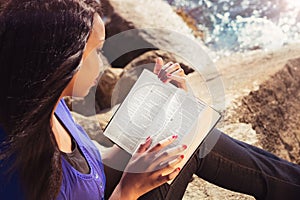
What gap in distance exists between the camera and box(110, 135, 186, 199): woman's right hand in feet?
3.75

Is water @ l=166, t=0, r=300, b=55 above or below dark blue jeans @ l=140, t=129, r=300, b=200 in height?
below

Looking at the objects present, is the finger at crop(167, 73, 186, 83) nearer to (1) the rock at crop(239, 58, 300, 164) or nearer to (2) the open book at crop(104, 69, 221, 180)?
(2) the open book at crop(104, 69, 221, 180)

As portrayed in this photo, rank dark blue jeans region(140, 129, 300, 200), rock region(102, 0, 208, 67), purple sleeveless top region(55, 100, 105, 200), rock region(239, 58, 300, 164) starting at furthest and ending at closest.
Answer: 1. rock region(102, 0, 208, 67)
2. rock region(239, 58, 300, 164)
3. dark blue jeans region(140, 129, 300, 200)
4. purple sleeveless top region(55, 100, 105, 200)

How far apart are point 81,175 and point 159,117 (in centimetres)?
23

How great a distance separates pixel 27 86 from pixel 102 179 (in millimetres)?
409

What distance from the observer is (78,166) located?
1146 millimetres

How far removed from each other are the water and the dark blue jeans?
209 centimetres

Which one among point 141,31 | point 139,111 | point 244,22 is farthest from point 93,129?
point 244,22

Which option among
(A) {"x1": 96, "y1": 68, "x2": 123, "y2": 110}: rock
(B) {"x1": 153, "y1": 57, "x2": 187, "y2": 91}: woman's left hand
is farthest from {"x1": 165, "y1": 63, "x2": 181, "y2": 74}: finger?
(A) {"x1": 96, "y1": 68, "x2": 123, "y2": 110}: rock

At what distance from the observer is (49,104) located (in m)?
0.96

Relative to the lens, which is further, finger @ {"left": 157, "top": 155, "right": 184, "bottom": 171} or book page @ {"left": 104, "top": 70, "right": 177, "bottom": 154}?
book page @ {"left": 104, "top": 70, "right": 177, "bottom": 154}

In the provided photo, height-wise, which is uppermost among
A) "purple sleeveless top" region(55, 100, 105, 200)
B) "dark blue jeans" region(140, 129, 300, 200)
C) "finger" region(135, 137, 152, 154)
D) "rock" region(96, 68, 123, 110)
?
"finger" region(135, 137, 152, 154)

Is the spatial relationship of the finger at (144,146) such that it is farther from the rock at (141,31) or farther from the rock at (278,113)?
the rock at (141,31)

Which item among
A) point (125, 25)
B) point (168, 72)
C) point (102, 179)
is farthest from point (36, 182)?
point (125, 25)
